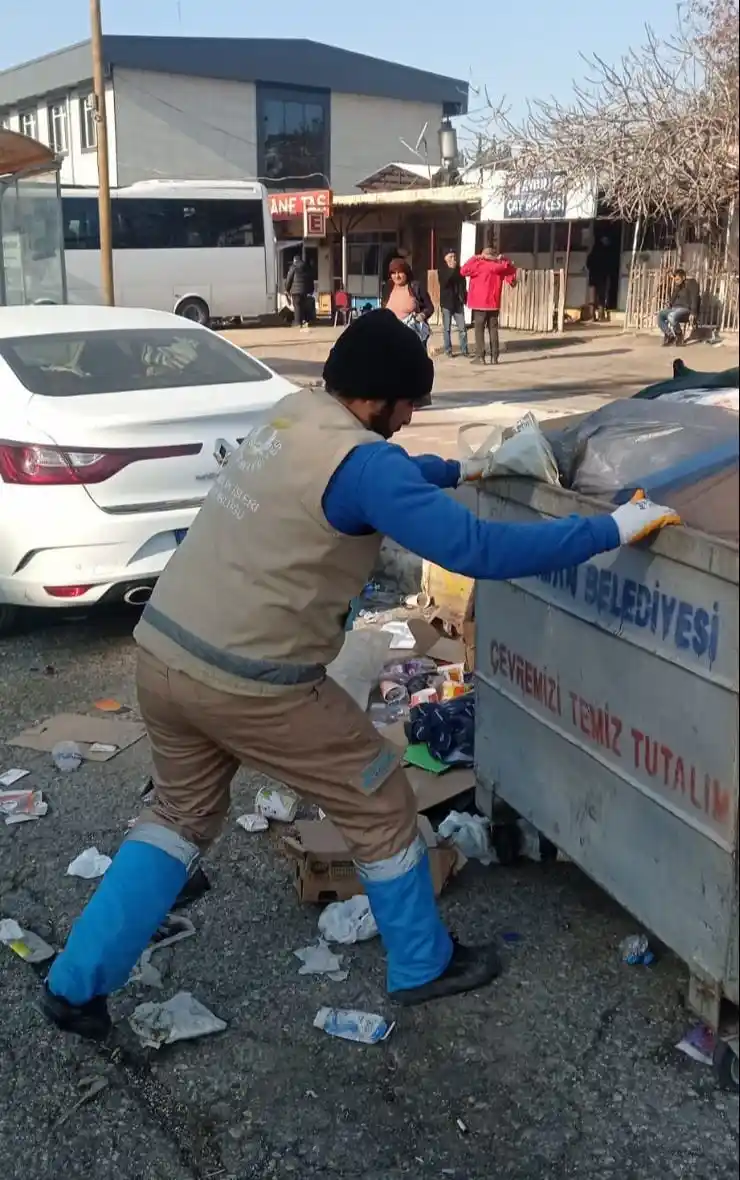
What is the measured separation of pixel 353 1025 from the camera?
9.32 ft

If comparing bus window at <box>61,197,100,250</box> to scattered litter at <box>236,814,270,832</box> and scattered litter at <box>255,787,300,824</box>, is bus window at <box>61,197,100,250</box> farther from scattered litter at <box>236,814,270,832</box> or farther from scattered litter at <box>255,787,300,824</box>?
scattered litter at <box>236,814,270,832</box>

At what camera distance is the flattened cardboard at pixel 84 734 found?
4527 millimetres

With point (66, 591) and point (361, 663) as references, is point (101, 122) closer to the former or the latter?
point (66, 591)

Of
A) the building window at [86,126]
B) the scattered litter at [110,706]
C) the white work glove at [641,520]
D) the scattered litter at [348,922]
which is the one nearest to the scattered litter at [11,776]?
the scattered litter at [110,706]

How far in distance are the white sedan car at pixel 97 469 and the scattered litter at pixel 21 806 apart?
1.29 m

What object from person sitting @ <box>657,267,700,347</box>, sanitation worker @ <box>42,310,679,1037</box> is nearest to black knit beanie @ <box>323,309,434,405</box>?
sanitation worker @ <box>42,310,679,1037</box>

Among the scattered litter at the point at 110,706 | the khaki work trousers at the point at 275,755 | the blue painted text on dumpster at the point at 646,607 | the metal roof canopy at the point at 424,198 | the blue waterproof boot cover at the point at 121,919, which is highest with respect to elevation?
the metal roof canopy at the point at 424,198

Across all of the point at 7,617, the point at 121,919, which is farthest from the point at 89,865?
the point at 7,617

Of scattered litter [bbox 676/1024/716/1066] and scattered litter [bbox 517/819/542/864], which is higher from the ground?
scattered litter [bbox 517/819/542/864]

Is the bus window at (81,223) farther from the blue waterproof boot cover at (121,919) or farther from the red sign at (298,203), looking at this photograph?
the blue waterproof boot cover at (121,919)

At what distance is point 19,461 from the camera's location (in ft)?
16.7

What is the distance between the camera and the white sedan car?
5082mm

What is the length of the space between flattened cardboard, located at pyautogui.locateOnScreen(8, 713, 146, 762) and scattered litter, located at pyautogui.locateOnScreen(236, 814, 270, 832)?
791 mm

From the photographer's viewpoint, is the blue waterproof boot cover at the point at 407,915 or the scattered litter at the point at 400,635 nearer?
the blue waterproof boot cover at the point at 407,915
